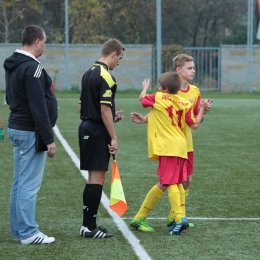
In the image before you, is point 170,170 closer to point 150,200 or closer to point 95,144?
point 150,200

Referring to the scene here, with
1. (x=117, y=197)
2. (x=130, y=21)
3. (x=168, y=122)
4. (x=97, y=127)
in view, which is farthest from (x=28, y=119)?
(x=130, y=21)

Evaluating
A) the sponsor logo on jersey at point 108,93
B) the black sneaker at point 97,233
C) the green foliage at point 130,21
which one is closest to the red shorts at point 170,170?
the black sneaker at point 97,233

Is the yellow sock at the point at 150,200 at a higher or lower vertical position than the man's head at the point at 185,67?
lower

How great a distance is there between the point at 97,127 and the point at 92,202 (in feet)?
2.25

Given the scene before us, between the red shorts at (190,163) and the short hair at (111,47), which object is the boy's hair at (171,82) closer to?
the short hair at (111,47)

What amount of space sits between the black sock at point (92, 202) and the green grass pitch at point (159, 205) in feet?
0.57

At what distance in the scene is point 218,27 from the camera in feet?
145

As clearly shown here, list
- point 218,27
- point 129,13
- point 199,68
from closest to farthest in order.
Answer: point 199,68 < point 129,13 < point 218,27

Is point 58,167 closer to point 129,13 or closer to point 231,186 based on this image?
point 231,186

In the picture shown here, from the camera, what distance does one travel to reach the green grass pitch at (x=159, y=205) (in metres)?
6.66

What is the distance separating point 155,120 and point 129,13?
34360mm

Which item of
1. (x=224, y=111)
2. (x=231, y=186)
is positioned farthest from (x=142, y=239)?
(x=224, y=111)

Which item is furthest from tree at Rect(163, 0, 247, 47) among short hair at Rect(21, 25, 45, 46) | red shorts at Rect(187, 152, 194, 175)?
short hair at Rect(21, 25, 45, 46)

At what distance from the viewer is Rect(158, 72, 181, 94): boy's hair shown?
735 centimetres
